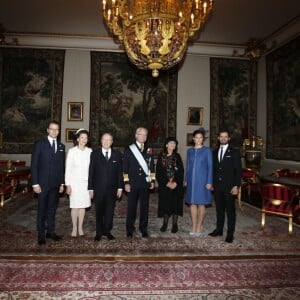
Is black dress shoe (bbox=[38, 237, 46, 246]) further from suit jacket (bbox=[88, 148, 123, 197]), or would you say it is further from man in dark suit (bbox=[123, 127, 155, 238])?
man in dark suit (bbox=[123, 127, 155, 238])

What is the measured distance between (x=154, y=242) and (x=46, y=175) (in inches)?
79.0

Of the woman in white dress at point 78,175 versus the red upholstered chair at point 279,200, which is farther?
the red upholstered chair at point 279,200

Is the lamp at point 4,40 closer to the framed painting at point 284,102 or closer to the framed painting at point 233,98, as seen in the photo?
the framed painting at point 233,98

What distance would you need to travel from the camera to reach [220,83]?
37.3 feet

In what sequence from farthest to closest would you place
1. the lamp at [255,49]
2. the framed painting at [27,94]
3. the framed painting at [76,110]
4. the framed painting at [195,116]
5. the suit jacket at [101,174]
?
the framed painting at [195,116] → the framed painting at [76,110] → the framed painting at [27,94] → the lamp at [255,49] → the suit jacket at [101,174]

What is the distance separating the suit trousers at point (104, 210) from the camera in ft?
14.9

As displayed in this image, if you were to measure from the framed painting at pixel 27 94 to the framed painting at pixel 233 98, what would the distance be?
19.4 ft

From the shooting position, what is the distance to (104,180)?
452 centimetres

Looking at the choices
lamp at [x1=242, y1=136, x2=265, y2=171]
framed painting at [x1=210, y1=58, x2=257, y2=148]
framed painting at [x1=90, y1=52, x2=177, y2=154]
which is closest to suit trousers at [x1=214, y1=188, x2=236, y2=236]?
lamp at [x1=242, y1=136, x2=265, y2=171]

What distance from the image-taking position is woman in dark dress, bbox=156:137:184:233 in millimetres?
4926

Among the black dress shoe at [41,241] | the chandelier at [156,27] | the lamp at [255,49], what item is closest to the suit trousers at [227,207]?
the chandelier at [156,27]

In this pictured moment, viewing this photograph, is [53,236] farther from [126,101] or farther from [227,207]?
[126,101]

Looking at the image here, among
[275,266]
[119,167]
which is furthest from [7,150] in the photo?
[275,266]

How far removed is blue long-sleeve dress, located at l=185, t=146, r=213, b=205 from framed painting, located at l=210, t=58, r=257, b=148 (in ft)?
21.6
